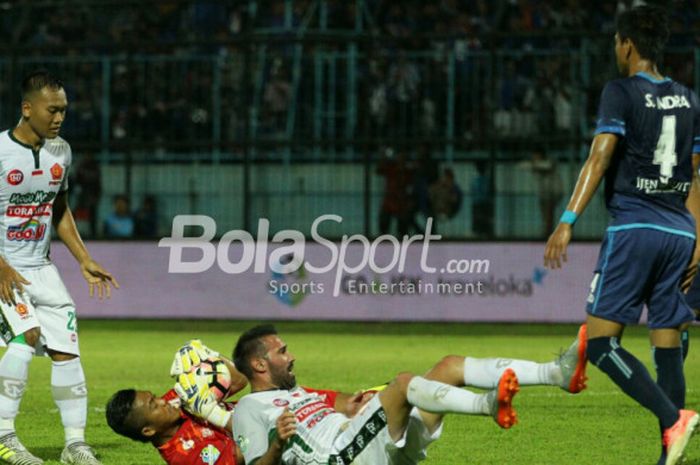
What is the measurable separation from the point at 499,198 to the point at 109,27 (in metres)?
7.93

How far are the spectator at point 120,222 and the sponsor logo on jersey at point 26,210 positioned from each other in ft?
36.6

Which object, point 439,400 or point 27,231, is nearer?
point 439,400

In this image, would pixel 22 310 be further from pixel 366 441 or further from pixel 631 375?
pixel 631 375

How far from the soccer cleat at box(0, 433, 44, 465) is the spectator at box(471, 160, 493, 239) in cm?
1113

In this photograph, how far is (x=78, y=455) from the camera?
299 inches

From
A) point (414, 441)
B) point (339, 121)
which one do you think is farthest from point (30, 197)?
point (339, 121)

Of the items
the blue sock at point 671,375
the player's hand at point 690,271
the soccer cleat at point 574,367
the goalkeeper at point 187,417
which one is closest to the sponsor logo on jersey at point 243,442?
the goalkeeper at point 187,417

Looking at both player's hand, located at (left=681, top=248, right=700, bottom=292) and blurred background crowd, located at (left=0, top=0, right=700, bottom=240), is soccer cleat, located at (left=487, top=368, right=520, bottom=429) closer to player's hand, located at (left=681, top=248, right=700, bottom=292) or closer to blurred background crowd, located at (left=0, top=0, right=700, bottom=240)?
player's hand, located at (left=681, top=248, right=700, bottom=292)

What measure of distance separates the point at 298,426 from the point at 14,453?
197 centimetres

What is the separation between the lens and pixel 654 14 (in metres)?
6.55

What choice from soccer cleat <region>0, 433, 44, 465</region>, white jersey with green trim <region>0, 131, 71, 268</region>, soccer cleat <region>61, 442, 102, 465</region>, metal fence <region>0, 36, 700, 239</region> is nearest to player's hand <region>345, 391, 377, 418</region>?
soccer cleat <region>61, 442, 102, 465</region>

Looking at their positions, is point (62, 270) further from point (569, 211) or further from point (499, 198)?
point (569, 211)

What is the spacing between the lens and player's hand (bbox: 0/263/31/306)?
24.4ft

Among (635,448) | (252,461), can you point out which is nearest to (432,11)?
(635,448)
